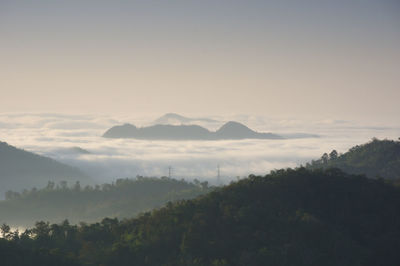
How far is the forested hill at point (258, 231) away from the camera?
258 feet

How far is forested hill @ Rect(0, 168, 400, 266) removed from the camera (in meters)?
78.7

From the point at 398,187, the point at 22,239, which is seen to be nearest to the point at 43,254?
the point at 22,239

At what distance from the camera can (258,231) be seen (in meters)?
83.5

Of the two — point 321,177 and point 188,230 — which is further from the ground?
point 321,177

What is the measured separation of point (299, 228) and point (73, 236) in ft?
123

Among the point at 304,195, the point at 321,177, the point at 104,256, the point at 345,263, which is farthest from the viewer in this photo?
the point at 321,177

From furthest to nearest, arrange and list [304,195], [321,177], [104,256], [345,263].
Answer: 1. [321,177]
2. [304,195]
3. [104,256]
4. [345,263]

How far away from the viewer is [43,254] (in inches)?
3007

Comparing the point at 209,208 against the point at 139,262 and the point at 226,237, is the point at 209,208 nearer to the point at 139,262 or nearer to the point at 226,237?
the point at 226,237

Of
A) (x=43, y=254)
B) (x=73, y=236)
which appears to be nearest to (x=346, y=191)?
(x=73, y=236)

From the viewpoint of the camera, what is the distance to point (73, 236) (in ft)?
315

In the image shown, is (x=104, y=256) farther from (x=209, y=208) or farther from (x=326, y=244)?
(x=326, y=244)

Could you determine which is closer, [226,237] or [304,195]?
[226,237]

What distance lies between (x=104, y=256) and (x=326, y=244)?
103 feet
